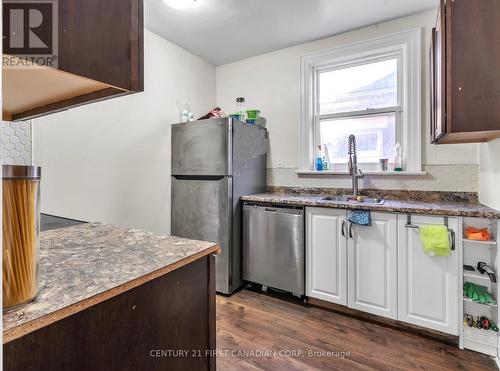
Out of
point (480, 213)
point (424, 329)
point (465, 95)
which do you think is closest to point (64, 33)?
point (465, 95)

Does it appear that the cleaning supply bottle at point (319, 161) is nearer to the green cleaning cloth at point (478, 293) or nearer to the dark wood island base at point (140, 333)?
the green cleaning cloth at point (478, 293)

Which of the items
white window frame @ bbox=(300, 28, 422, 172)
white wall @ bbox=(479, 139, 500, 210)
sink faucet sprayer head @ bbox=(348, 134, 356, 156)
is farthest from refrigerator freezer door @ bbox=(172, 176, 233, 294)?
white wall @ bbox=(479, 139, 500, 210)

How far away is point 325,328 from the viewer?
1.99m

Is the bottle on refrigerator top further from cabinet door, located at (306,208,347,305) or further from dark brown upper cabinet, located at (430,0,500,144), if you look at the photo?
dark brown upper cabinet, located at (430,0,500,144)

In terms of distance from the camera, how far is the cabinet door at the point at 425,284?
1.76 meters

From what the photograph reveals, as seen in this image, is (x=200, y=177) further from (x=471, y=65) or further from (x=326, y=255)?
(x=471, y=65)

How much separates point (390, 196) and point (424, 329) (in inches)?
42.9

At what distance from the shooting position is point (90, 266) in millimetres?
744

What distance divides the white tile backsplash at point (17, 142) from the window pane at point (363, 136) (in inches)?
98.8

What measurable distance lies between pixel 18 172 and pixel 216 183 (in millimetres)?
2022

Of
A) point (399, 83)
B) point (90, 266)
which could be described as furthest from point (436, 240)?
point (90, 266)

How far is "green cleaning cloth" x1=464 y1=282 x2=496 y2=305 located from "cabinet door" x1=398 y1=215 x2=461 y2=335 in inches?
2.6

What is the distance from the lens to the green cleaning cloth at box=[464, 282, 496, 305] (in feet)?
5.43

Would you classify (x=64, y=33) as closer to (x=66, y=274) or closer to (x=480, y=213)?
(x=66, y=274)
